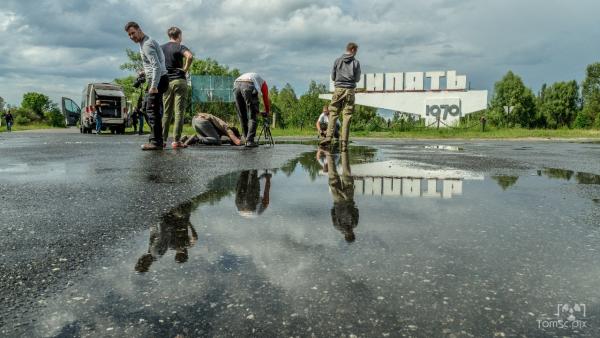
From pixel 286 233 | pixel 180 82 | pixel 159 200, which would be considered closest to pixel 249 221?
pixel 286 233

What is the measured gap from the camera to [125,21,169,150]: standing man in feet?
29.3

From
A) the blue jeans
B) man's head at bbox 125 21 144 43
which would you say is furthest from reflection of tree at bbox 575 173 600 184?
the blue jeans

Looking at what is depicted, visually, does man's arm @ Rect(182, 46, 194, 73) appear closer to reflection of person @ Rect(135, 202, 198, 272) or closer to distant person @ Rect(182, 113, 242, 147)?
distant person @ Rect(182, 113, 242, 147)

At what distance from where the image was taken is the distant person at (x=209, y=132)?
453 inches

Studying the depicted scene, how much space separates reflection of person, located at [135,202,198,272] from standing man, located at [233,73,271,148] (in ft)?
24.2

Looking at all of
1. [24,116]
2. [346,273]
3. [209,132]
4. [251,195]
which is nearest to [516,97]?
[24,116]

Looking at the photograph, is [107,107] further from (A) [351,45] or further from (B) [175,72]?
(A) [351,45]

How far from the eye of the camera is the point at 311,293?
194 centimetres

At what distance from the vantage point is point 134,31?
8.94m

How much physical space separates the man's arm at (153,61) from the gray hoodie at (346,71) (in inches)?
165

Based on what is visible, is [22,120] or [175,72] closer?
[175,72]

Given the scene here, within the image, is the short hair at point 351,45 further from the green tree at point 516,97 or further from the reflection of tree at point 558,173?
the green tree at point 516,97

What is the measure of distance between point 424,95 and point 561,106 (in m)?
37.3

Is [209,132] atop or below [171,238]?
atop
